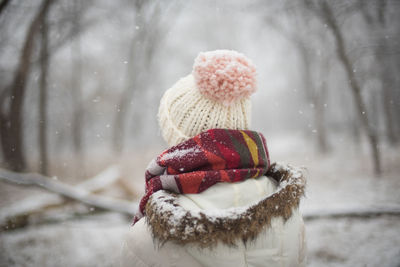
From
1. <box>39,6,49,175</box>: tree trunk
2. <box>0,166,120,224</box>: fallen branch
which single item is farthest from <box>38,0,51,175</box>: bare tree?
<box>0,166,120,224</box>: fallen branch

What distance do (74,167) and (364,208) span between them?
8.67 metres

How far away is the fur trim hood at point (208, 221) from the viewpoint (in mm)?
724

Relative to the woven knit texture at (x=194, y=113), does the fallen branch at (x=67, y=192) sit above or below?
below

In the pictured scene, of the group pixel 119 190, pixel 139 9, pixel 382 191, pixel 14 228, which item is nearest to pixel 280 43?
pixel 139 9

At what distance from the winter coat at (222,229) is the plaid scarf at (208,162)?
0.05 m

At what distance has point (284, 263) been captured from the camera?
0.86 meters

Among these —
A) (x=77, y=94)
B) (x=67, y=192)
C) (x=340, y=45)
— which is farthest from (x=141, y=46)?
(x=340, y=45)

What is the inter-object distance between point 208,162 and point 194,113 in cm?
23

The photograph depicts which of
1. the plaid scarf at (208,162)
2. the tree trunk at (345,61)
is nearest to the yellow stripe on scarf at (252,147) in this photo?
the plaid scarf at (208,162)

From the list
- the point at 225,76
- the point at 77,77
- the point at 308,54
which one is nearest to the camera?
the point at 225,76

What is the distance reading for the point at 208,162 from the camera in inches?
31.7

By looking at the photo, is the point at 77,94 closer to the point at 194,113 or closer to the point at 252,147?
the point at 194,113

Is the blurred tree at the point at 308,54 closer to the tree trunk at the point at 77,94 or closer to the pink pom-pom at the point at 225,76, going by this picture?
the pink pom-pom at the point at 225,76

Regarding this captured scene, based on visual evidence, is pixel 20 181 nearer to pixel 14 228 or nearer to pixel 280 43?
pixel 14 228
